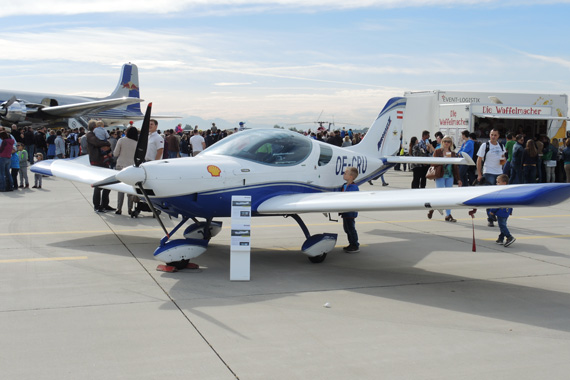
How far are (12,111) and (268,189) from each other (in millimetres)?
30397

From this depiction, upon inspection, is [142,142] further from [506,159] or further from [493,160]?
[506,159]

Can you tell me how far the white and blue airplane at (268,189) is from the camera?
629cm

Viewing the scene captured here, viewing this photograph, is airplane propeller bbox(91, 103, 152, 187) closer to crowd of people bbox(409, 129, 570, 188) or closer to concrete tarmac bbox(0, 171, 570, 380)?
concrete tarmac bbox(0, 171, 570, 380)

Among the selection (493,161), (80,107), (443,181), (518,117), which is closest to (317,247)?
(443,181)

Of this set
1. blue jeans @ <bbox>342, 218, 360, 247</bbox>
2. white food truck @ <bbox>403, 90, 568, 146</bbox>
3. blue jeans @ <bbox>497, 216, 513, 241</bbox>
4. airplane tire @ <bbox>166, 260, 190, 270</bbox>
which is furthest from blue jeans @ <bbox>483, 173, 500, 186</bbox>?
white food truck @ <bbox>403, 90, 568, 146</bbox>

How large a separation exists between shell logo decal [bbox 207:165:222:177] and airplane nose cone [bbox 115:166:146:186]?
91 cm

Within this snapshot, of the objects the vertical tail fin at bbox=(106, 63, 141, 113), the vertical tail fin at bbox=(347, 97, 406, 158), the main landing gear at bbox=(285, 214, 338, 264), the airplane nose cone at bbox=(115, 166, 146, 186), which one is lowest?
the main landing gear at bbox=(285, 214, 338, 264)

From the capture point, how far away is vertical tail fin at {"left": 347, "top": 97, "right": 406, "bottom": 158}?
11.1 m

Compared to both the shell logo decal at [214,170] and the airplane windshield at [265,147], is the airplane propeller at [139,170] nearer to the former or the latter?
the shell logo decal at [214,170]

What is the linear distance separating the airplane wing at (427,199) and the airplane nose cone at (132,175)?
68.2 inches

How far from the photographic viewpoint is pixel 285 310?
5.74 meters

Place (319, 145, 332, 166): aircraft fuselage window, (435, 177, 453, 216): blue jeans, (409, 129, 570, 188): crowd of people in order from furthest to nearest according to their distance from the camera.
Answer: (435, 177, 453, 216): blue jeans
(409, 129, 570, 188): crowd of people
(319, 145, 332, 166): aircraft fuselage window

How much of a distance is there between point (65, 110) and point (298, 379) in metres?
35.6

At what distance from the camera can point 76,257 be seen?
811 cm
